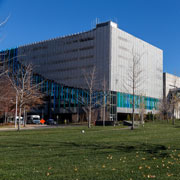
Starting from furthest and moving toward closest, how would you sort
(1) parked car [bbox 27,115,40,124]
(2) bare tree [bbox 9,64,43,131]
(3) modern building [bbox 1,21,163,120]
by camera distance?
(3) modern building [bbox 1,21,163,120], (1) parked car [bbox 27,115,40,124], (2) bare tree [bbox 9,64,43,131]

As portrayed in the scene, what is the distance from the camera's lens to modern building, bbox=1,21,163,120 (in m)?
72.8

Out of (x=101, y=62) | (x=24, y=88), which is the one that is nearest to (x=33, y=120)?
(x=101, y=62)

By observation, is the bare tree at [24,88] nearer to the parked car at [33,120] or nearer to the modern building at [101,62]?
the parked car at [33,120]

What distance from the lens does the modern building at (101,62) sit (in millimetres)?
72812

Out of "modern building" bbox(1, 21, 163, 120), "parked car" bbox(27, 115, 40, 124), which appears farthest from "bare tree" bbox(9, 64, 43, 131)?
"modern building" bbox(1, 21, 163, 120)

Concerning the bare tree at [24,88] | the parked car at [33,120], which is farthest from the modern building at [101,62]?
the bare tree at [24,88]

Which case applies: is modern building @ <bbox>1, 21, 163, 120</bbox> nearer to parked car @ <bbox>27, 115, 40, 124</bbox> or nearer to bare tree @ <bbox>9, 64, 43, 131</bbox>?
parked car @ <bbox>27, 115, 40, 124</bbox>

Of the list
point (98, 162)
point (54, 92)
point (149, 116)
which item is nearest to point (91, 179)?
point (98, 162)

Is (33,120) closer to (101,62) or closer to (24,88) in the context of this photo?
(101,62)

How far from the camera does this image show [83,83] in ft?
248

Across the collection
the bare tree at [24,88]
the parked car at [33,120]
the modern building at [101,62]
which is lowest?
the parked car at [33,120]

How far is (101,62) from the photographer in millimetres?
73250

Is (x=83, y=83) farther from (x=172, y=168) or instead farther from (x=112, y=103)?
→ (x=172, y=168)

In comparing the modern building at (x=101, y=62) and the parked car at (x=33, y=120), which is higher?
the modern building at (x=101, y=62)
